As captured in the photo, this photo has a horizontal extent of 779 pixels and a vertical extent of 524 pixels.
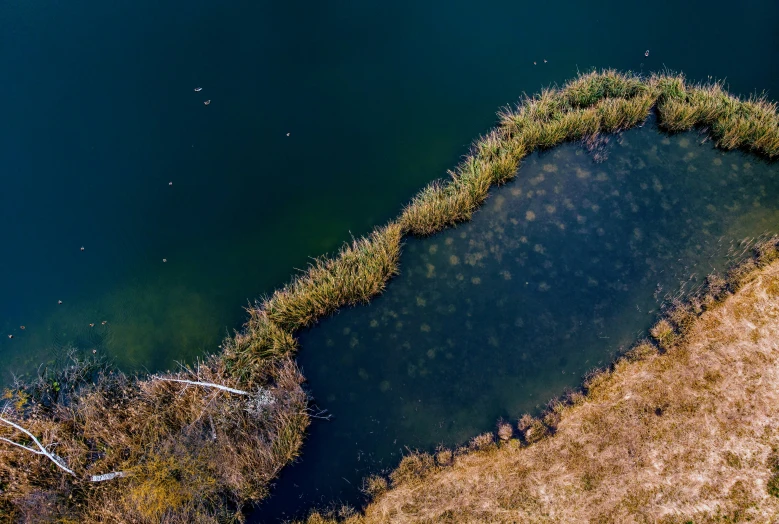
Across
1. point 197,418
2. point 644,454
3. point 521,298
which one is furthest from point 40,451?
point 644,454

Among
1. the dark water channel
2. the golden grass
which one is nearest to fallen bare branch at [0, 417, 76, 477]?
the dark water channel

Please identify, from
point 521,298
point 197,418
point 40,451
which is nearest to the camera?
point 40,451

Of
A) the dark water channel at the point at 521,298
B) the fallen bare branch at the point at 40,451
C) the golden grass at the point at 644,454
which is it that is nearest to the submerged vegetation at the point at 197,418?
the fallen bare branch at the point at 40,451

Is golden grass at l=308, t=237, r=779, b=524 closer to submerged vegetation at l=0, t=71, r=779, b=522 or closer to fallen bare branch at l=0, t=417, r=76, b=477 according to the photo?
submerged vegetation at l=0, t=71, r=779, b=522

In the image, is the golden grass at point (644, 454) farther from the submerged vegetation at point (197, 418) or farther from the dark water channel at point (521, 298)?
the submerged vegetation at point (197, 418)

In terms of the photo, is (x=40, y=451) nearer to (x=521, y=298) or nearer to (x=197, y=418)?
(x=197, y=418)

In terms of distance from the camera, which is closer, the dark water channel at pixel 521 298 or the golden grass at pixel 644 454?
the golden grass at pixel 644 454
